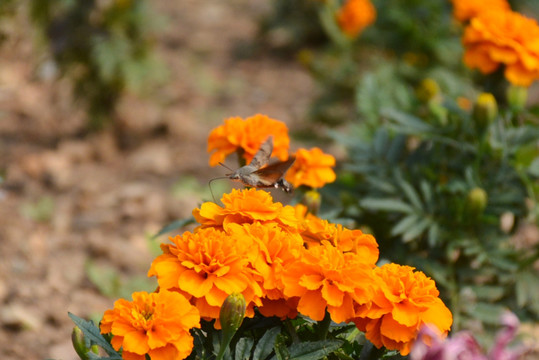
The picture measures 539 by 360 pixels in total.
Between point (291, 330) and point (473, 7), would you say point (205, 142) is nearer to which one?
point (473, 7)

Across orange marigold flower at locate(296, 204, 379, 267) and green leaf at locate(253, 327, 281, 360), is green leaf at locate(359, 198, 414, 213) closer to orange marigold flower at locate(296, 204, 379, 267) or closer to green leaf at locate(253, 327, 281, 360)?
orange marigold flower at locate(296, 204, 379, 267)

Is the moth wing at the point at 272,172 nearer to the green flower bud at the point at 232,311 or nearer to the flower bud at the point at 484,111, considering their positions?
the green flower bud at the point at 232,311

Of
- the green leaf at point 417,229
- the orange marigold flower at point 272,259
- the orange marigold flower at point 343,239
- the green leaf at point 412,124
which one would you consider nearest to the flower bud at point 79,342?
the orange marigold flower at point 272,259

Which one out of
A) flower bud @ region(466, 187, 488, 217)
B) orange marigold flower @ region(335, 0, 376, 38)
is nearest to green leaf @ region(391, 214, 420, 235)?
flower bud @ region(466, 187, 488, 217)

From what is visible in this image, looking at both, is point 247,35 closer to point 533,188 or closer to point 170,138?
point 170,138

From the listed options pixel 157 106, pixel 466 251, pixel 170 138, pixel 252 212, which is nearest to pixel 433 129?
pixel 466 251

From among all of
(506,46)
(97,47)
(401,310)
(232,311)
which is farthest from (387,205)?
(97,47)
